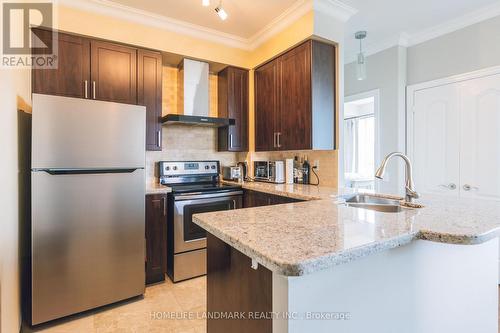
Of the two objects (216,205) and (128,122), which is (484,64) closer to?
(216,205)

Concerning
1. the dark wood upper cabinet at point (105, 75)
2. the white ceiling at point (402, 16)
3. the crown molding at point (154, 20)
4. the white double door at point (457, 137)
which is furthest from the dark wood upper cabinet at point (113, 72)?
the white double door at point (457, 137)

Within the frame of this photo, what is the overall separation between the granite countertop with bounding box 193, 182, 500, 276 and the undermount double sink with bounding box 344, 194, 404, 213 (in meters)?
0.22

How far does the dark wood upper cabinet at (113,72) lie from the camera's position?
8.20 feet

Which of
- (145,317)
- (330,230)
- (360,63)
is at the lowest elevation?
(145,317)

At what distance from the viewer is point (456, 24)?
9.07 ft

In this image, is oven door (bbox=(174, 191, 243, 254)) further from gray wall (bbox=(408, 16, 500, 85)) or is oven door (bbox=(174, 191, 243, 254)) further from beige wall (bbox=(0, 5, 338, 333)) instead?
gray wall (bbox=(408, 16, 500, 85))

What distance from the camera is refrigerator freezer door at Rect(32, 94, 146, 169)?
182cm

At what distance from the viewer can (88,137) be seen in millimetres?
1978

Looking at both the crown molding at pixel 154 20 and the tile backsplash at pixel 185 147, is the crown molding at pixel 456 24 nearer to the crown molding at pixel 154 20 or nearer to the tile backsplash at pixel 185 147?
the crown molding at pixel 154 20

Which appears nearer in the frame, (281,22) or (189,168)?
(281,22)

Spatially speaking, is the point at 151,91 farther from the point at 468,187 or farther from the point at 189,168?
the point at 468,187

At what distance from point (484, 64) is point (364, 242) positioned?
2.89 metres

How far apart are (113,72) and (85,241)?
1592mm

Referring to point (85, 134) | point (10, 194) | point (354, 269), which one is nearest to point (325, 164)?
point (354, 269)
